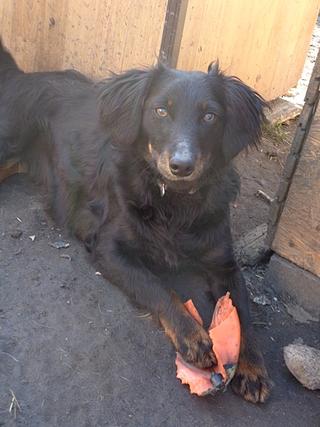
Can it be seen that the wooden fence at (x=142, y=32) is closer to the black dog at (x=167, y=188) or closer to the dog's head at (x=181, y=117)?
the black dog at (x=167, y=188)

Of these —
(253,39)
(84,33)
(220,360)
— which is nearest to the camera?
(220,360)

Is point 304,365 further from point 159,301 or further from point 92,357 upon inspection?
point 92,357

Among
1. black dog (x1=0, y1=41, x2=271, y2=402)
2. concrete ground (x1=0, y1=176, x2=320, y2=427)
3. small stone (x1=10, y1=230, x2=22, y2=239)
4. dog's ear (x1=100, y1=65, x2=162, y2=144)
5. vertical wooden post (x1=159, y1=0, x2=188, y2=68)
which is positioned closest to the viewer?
concrete ground (x1=0, y1=176, x2=320, y2=427)

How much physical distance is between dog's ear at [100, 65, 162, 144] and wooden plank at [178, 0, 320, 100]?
117cm

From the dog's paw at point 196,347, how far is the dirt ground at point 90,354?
14cm

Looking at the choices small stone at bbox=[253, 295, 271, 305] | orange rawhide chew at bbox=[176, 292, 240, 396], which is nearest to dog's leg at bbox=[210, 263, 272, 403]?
orange rawhide chew at bbox=[176, 292, 240, 396]

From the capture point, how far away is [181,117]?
3107 mm

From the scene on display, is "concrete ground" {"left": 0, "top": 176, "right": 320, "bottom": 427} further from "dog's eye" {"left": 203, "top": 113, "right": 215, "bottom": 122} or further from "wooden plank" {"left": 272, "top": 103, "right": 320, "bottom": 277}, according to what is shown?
"dog's eye" {"left": 203, "top": 113, "right": 215, "bottom": 122}

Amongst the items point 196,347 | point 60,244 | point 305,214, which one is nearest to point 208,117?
point 305,214

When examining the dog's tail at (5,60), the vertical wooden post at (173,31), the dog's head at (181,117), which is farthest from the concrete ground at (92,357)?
the vertical wooden post at (173,31)

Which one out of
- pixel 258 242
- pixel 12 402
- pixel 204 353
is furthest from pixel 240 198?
pixel 12 402

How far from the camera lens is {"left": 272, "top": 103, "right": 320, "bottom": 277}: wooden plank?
356 centimetres

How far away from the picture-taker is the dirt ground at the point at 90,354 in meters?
2.75

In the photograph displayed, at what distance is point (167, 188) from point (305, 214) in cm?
88
